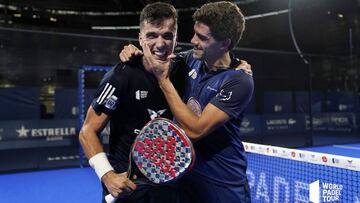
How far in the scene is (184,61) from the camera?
8.59 feet

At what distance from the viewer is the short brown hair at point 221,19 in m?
2.31

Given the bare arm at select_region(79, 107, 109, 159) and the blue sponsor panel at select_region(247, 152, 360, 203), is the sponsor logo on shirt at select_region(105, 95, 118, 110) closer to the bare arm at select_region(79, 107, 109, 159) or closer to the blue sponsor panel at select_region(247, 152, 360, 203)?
the bare arm at select_region(79, 107, 109, 159)

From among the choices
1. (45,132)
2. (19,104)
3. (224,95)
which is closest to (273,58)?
(45,132)

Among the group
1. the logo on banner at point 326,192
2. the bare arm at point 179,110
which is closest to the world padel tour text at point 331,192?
the logo on banner at point 326,192

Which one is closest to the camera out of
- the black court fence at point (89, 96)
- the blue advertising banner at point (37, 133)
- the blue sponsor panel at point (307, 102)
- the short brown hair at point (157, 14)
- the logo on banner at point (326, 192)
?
the short brown hair at point (157, 14)

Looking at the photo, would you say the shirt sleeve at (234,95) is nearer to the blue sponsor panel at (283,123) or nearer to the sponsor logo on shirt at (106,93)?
the sponsor logo on shirt at (106,93)

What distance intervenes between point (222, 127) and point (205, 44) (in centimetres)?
50

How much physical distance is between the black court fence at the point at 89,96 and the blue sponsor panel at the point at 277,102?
28 mm

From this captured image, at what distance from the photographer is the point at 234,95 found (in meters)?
2.29

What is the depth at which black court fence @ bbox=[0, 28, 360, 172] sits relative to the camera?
27.5 feet

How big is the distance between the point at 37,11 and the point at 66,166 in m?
8.85

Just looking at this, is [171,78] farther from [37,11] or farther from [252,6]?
[37,11]

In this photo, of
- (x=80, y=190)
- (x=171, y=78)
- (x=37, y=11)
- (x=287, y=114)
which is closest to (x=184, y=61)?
(x=171, y=78)

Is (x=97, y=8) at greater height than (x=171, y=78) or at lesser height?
greater
